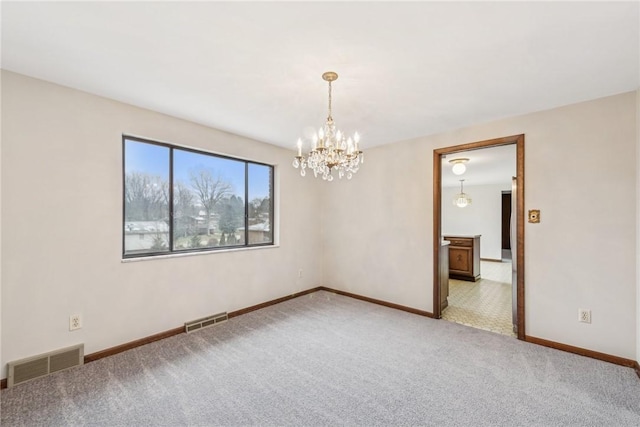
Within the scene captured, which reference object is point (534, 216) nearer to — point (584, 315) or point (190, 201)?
point (584, 315)

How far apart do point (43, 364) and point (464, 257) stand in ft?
20.7

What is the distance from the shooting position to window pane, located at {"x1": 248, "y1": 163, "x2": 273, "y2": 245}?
4.17m

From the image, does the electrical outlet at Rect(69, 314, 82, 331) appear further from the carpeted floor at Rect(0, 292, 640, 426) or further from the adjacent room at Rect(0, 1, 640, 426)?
the carpeted floor at Rect(0, 292, 640, 426)

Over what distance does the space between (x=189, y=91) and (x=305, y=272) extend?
321 cm

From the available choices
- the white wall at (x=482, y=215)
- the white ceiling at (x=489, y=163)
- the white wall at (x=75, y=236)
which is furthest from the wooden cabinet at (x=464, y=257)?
the white wall at (x=75, y=236)

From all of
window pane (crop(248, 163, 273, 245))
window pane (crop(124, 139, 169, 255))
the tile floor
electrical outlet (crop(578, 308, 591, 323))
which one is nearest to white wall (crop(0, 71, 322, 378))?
window pane (crop(124, 139, 169, 255))

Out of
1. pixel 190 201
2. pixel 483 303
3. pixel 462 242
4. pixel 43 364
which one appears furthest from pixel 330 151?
pixel 462 242

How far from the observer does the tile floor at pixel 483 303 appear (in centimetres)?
351

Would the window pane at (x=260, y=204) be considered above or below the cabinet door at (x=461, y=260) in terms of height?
above

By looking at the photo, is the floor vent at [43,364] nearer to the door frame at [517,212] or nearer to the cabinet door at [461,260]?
the door frame at [517,212]

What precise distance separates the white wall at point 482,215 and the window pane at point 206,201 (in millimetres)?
6845

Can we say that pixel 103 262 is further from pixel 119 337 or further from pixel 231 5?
pixel 231 5

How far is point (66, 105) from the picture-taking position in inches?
96.1

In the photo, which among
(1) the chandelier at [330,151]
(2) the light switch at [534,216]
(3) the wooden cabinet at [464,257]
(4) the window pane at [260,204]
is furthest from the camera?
(3) the wooden cabinet at [464,257]
